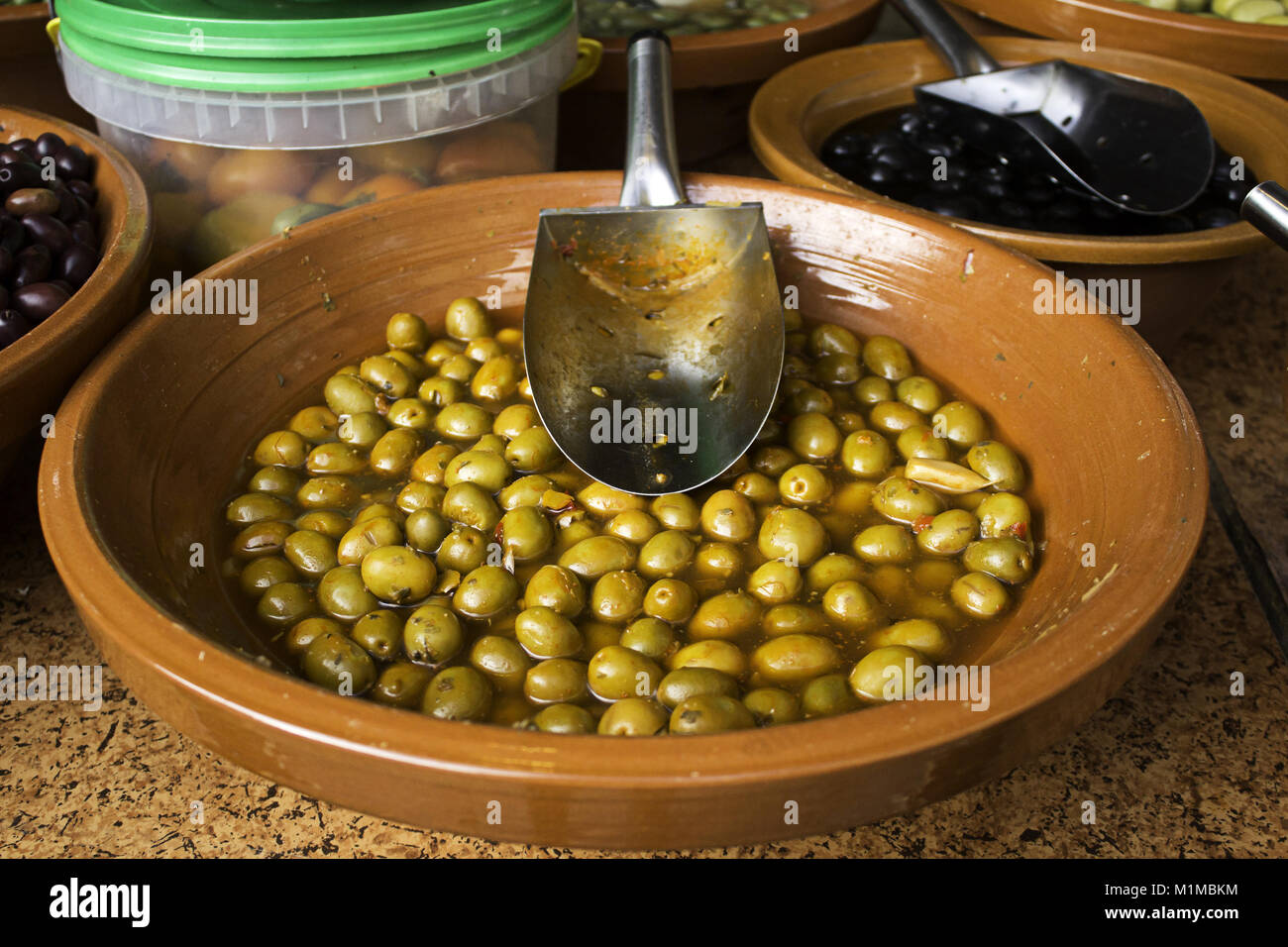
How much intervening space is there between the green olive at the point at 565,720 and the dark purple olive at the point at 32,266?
69 cm

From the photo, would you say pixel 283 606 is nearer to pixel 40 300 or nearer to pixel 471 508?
pixel 471 508

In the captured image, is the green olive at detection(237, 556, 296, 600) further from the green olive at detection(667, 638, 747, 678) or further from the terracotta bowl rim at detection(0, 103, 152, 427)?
the green olive at detection(667, 638, 747, 678)

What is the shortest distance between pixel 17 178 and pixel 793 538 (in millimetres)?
926

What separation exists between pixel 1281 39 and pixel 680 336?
48.3 inches

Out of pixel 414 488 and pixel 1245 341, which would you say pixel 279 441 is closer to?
pixel 414 488

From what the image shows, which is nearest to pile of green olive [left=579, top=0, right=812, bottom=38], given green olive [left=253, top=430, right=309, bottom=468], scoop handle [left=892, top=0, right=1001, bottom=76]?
scoop handle [left=892, top=0, right=1001, bottom=76]

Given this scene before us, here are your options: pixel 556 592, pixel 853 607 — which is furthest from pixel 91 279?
pixel 853 607

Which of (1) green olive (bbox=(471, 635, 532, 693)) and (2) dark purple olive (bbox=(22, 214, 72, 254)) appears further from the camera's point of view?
(2) dark purple olive (bbox=(22, 214, 72, 254))

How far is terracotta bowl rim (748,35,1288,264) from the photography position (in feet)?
3.96

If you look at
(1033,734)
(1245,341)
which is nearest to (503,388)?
(1033,734)

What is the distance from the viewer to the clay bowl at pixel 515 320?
0.61 meters

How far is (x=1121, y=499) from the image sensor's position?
0.86 m

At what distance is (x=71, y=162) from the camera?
47.1 inches

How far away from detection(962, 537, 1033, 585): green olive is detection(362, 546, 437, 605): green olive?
49cm
